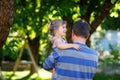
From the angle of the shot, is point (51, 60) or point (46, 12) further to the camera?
point (46, 12)

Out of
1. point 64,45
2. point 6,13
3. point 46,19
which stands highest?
point 46,19

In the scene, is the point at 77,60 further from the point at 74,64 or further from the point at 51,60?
the point at 51,60

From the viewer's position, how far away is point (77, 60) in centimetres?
457

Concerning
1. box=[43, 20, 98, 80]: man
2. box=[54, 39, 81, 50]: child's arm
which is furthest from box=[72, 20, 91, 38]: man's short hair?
box=[54, 39, 81, 50]: child's arm

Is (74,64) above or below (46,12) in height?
→ below

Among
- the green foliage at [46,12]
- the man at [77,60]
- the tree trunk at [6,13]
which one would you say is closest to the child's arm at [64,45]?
the man at [77,60]

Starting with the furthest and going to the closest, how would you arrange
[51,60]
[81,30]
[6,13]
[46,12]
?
[46,12] → [6,13] → [51,60] → [81,30]

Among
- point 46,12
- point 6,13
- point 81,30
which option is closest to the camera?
point 81,30

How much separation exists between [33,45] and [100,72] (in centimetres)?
380

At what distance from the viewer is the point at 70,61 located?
15.0 feet

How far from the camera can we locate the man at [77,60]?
4570 millimetres

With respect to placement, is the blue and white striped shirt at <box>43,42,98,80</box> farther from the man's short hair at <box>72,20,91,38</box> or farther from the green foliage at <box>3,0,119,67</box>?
the green foliage at <box>3,0,119,67</box>

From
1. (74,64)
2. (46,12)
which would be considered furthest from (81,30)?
(46,12)

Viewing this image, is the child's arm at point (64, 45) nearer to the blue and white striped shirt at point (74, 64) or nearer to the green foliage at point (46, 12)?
the blue and white striped shirt at point (74, 64)
